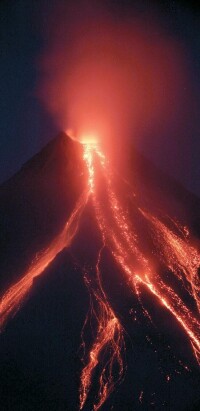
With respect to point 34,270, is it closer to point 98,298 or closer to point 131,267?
point 98,298

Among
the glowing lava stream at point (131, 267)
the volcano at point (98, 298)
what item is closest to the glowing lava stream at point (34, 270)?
the volcano at point (98, 298)

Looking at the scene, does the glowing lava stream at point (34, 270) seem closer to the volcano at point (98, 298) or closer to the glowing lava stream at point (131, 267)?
the volcano at point (98, 298)

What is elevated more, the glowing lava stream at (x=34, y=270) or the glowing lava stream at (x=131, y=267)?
the glowing lava stream at (x=34, y=270)

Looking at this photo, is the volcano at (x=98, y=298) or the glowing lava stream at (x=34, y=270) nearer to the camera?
the volcano at (x=98, y=298)

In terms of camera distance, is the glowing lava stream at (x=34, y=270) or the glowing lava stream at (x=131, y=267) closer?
the glowing lava stream at (x=131, y=267)

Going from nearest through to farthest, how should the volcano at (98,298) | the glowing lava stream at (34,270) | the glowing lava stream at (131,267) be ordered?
the volcano at (98,298), the glowing lava stream at (131,267), the glowing lava stream at (34,270)

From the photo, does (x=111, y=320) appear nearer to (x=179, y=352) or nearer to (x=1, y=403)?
(x=179, y=352)

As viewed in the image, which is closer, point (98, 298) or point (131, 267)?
point (98, 298)

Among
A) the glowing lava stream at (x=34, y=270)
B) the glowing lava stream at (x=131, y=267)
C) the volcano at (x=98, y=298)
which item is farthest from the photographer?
the glowing lava stream at (x=34, y=270)

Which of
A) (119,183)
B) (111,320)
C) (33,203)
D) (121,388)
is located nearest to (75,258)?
(111,320)

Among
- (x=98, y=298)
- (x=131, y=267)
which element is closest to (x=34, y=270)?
(x=98, y=298)
